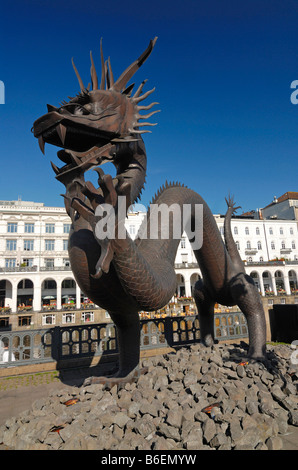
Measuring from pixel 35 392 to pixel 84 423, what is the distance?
2257 millimetres

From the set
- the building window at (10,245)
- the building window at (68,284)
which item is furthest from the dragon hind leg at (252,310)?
the building window at (10,245)

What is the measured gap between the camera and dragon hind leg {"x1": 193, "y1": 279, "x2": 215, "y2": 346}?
6027 millimetres

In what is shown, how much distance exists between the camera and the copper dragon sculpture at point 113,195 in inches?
111

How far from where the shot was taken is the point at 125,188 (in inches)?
104

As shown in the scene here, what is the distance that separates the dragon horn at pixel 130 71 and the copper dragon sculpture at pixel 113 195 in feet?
0.04

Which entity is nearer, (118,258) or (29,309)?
(118,258)

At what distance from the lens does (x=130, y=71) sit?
375 cm

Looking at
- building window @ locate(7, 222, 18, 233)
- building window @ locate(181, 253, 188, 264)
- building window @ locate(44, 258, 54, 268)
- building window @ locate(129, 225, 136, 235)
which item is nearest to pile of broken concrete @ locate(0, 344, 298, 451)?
building window @ locate(129, 225, 136, 235)

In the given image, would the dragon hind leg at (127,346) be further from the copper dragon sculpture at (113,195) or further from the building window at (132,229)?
the building window at (132,229)

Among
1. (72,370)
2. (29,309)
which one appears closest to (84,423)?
(72,370)

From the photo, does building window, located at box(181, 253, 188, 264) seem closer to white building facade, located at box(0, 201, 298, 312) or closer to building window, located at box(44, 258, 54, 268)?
white building facade, located at box(0, 201, 298, 312)

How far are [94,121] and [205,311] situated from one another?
4551 mm

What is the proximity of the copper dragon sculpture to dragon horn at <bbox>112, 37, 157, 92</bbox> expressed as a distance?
0.04 feet
